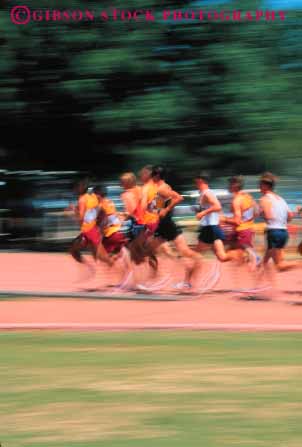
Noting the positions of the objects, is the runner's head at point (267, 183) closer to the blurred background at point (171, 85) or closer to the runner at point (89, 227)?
the runner at point (89, 227)

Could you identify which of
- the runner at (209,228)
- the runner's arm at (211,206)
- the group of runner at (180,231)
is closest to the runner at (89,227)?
the group of runner at (180,231)

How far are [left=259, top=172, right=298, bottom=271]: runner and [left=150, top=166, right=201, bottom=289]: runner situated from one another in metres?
1.02

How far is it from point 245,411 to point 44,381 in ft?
5.96

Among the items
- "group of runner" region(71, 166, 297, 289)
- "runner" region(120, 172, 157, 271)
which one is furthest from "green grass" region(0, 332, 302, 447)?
"runner" region(120, 172, 157, 271)

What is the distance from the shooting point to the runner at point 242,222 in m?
13.2

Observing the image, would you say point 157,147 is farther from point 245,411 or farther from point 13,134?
point 245,411

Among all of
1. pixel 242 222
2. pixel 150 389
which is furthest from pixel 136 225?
pixel 150 389

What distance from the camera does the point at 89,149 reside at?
75.3ft

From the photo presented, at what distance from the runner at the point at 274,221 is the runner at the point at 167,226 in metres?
1.02

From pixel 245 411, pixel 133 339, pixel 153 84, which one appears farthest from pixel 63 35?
pixel 245 411

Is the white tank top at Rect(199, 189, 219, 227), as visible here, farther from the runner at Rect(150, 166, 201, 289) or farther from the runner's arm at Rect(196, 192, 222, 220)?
the runner at Rect(150, 166, 201, 289)

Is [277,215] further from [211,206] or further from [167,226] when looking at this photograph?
[167,226]

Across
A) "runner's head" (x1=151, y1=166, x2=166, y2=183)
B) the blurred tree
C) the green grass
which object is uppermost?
the blurred tree

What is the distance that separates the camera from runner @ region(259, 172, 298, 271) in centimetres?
1262
